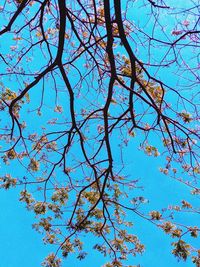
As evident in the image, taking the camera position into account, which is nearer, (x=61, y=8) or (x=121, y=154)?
(x=61, y=8)

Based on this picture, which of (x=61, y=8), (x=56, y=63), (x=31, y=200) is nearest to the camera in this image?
(x=61, y=8)

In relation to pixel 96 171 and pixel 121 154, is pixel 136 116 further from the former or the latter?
pixel 96 171

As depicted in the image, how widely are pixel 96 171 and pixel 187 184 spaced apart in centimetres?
117

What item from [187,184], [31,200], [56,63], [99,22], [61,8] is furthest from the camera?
[31,200]

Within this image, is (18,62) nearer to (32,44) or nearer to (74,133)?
(32,44)

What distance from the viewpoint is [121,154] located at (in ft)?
17.6

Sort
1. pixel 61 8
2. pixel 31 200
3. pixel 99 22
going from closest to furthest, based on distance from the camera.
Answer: pixel 61 8 < pixel 99 22 < pixel 31 200

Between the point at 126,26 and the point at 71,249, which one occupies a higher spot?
the point at 126,26

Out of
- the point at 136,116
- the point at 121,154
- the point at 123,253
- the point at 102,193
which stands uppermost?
the point at 136,116

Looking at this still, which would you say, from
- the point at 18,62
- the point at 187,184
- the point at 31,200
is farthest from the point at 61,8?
the point at 31,200

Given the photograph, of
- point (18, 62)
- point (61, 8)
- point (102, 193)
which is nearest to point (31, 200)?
point (102, 193)

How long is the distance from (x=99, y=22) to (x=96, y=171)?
2.00 metres

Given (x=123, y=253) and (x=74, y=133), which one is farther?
(x=123, y=253)

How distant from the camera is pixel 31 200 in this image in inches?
237
